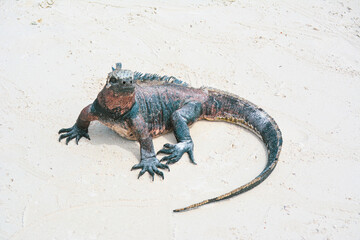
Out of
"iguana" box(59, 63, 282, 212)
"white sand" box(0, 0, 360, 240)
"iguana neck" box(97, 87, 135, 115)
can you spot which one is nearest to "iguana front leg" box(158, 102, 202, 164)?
"iguana" box(59, 63, 282, 212)

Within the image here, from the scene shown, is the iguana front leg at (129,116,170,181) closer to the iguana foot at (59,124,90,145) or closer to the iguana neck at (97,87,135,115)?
the iguana neck at (97,87,135,115)

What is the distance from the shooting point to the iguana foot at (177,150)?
468cm

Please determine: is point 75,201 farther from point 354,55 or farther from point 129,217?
point 354,55

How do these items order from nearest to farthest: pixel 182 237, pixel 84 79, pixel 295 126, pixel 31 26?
pixel 182 237 < pixel 295 126 < pixel 84 79 < pixel 31 26

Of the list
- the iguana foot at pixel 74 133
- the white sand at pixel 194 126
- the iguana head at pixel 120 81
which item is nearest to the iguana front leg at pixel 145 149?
the white sand at pixel 194 126

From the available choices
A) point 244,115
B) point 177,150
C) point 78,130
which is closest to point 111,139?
point 78,130

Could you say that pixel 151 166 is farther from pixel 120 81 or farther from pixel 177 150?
pixel 120 81

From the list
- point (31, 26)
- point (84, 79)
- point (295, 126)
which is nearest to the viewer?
point (295, 126)

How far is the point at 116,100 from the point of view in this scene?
4273 mm

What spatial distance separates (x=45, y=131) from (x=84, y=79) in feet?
4.14

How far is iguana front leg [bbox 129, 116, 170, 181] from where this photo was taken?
4492 mm

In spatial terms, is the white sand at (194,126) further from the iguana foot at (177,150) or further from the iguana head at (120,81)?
the iguana head at (120,81)

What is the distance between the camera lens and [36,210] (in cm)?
391

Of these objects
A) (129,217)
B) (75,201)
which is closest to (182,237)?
(129,217)
